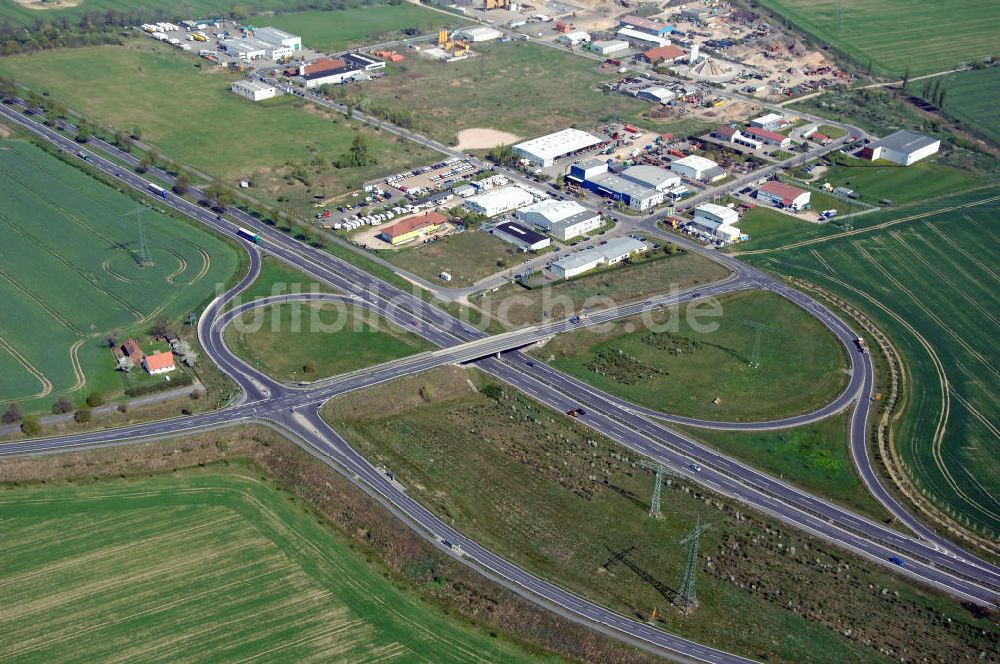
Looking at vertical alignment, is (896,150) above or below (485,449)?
above

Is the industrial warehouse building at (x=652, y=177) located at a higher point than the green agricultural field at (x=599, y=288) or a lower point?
higher

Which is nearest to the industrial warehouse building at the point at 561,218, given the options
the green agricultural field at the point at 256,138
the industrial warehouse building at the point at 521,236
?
the industrial warehouse building at the point at 521,236

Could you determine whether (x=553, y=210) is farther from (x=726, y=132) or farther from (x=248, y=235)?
(x=726, y=132)

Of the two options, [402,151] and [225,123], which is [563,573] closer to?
[402,151]

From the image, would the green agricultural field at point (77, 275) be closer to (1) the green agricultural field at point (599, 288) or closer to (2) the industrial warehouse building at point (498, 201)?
(1) the green agricultural field at point (599, 288)

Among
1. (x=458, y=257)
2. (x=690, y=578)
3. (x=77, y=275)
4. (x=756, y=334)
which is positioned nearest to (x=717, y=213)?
(x=756, y=334)

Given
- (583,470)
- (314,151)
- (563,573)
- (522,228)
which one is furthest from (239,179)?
(563,573)
